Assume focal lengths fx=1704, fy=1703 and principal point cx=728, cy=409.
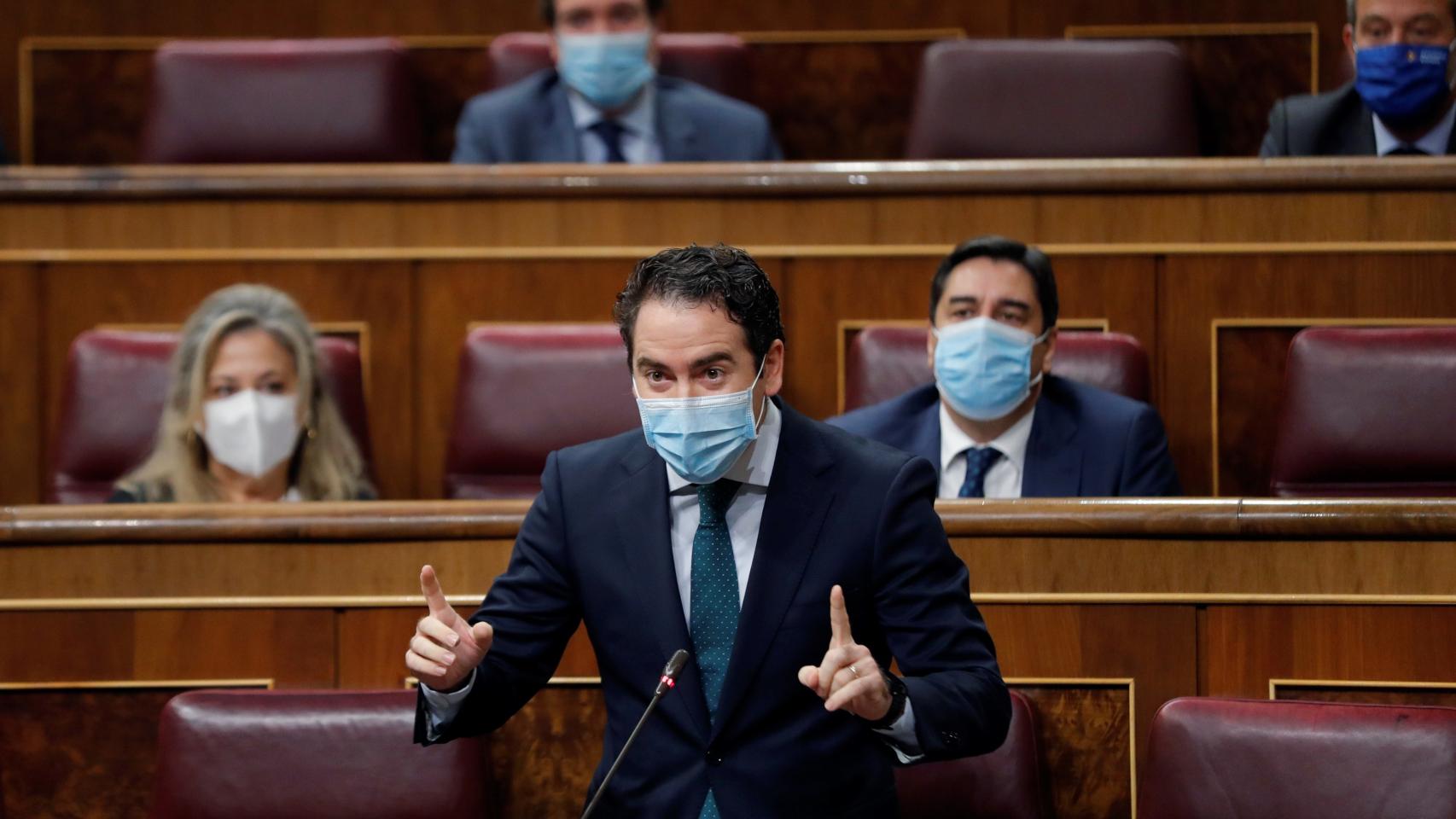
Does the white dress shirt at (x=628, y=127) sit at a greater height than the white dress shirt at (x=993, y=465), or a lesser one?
greater

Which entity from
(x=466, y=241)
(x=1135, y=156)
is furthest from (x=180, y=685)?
(x=1135, y=156)

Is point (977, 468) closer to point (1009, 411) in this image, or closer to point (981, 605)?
point (1009, 411)

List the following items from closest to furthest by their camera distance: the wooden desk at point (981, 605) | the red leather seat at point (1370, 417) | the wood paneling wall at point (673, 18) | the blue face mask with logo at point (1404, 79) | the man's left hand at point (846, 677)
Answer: the man's left hand at point (846, 677)
the wooden desk at point (981, 605)
the red leather seat at point (1370, 417)
the blue face mask with logo at point (1404, 79)
the wood paneling wall at point (673, 18)

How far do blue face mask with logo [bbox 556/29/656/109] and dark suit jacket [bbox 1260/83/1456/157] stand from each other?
1.68 feet

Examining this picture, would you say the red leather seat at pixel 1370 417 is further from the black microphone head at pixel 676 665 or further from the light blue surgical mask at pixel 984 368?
the black microphone head at pixel 676 665

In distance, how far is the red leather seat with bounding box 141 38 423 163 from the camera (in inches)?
58.3

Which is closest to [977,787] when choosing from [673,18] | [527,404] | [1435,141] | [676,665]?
[676,665]

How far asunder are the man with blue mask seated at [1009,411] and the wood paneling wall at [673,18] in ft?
1.89

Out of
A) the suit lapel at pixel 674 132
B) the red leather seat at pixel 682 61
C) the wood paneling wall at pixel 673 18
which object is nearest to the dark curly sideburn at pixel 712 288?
the suit lapel at pixel 674 132

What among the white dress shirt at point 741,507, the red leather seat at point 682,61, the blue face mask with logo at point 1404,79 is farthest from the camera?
the red leather seat at point 682,61

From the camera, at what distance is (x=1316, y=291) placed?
1198 millimetres

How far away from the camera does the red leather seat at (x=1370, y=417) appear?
1.05 metres

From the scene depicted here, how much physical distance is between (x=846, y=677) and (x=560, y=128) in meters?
0.90

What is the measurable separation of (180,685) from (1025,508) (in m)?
0.42
